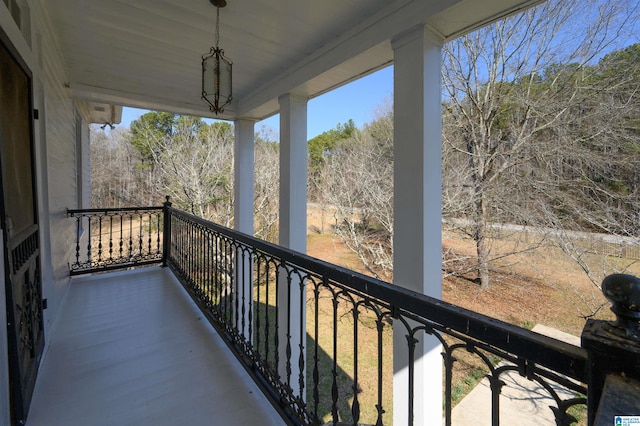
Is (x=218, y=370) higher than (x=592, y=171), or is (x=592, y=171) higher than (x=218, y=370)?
(x=592, y=171)

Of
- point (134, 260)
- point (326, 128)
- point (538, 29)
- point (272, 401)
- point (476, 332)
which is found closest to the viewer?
point (476, 332)

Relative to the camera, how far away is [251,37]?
264cm

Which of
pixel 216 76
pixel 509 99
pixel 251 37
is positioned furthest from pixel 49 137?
pixel 509 99

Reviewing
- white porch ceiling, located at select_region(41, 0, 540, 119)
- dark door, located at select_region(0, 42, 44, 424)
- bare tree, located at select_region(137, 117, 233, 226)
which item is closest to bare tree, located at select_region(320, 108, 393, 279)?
bare tree, located at select_region(137, 117, 233, 226)

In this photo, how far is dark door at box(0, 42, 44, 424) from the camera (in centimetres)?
144

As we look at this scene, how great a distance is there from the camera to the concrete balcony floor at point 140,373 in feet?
5.43

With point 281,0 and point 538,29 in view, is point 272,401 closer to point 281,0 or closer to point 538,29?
point 281,0

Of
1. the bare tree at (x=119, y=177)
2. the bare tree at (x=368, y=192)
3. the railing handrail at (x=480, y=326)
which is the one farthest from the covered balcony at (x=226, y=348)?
the bare tree at (x=119, y=177)

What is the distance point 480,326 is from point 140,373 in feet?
7.18

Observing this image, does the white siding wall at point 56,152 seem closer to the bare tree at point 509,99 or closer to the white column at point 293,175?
the white column at point 293,175

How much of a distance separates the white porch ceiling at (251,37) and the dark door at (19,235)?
0.96m

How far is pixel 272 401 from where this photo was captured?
1.71 metres

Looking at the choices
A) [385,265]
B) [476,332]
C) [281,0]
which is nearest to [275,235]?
[385,265]

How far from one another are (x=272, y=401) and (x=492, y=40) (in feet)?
21.2
